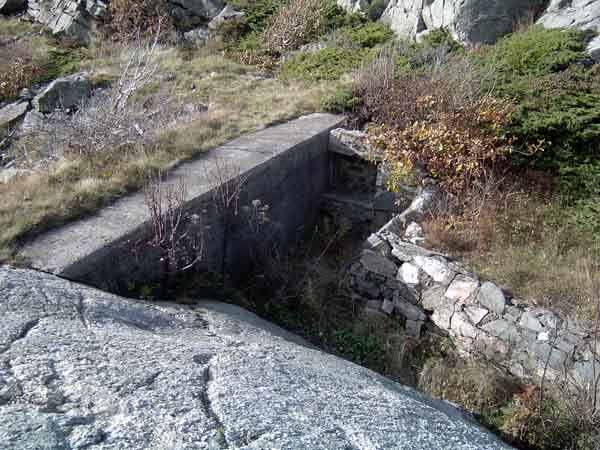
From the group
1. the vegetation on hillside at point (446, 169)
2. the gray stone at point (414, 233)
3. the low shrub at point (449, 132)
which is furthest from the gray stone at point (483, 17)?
the gray stone at point (414, 233)

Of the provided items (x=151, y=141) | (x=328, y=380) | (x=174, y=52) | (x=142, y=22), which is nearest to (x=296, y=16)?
(x=174, y=52)

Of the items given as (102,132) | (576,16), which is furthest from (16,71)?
(576,16)

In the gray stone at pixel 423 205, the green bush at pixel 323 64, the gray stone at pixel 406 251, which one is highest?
the green bush at pixel 323 64

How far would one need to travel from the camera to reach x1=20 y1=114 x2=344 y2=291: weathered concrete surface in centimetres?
405

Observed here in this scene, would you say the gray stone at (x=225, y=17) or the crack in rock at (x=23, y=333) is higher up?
the gray stone at (x=225, y=17)

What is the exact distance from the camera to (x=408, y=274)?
5266 millimetres

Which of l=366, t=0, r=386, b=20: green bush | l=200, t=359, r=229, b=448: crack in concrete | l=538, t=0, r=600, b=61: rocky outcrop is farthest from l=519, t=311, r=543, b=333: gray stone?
l=366, t=0, r=386, b=20: green bush

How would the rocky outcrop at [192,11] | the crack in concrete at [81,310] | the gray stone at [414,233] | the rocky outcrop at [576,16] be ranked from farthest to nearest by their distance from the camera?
1. the rocky outcrop at [192,11]
2. the rocky outcrop at [576,16]
3. the gray stone at [414,233]
4. the crack in concrete at [81,310]

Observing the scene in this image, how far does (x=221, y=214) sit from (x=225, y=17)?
869cm

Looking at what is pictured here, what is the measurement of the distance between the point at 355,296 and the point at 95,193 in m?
2.83

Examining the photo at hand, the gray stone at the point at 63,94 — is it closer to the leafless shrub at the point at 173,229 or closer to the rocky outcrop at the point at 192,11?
the rocky outcrop at the point at 192,11

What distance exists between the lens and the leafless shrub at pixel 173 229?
4.34 metres

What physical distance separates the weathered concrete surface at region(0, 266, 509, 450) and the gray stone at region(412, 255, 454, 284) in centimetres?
167

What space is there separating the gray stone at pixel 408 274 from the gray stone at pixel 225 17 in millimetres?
9058
